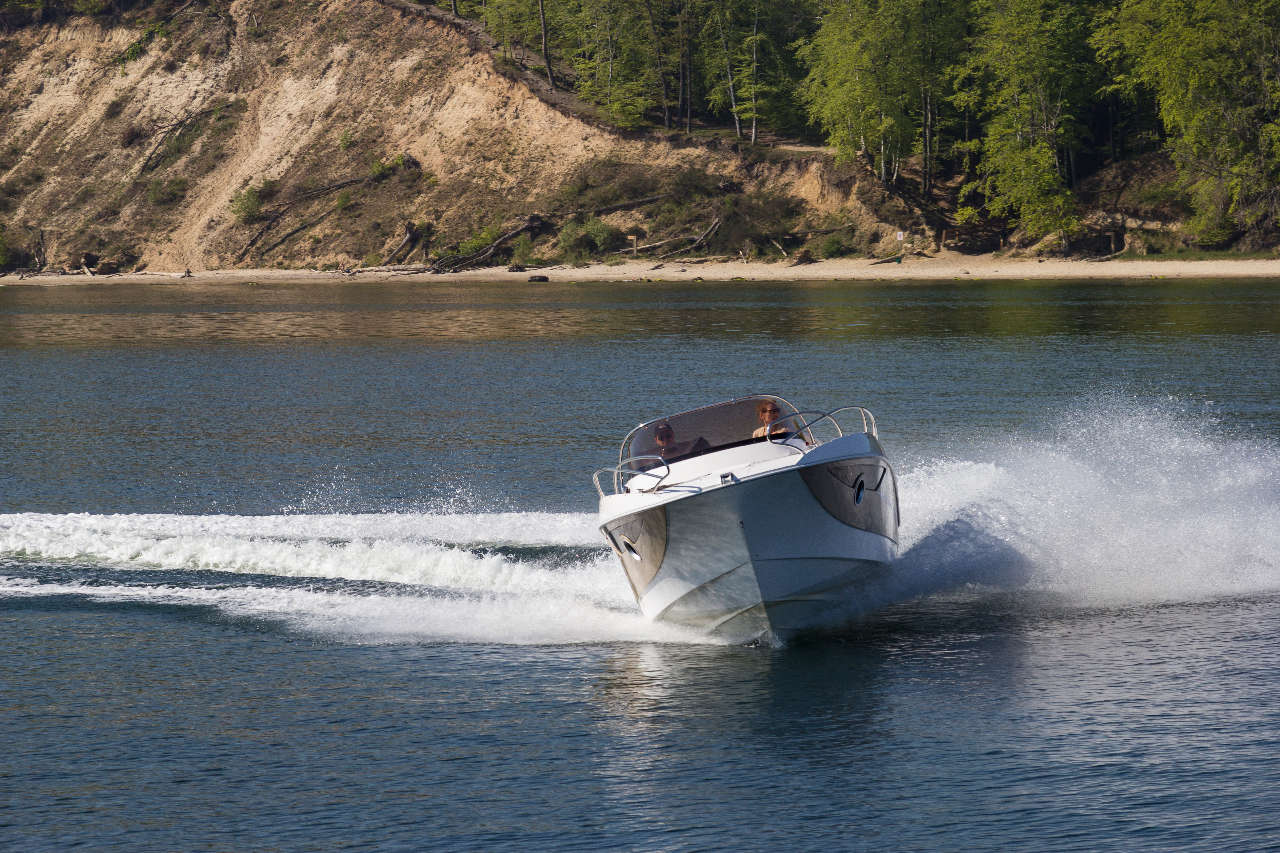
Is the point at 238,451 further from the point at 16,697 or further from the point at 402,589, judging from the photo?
the point at 16,697

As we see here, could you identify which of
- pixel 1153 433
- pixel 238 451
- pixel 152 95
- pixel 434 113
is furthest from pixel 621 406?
pixel 152 95

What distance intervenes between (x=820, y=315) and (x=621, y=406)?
27525mm

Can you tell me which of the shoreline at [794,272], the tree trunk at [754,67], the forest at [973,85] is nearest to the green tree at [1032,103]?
the forest at [973,85]

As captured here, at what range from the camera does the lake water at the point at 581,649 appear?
35.0ft

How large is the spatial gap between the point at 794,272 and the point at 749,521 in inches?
2779

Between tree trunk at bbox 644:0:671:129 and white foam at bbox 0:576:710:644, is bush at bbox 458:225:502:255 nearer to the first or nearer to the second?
tree trunk at bbox 644:0:671:129

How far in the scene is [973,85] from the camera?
277 feet

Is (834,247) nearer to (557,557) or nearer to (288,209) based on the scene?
(288,209)

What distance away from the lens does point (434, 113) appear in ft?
323

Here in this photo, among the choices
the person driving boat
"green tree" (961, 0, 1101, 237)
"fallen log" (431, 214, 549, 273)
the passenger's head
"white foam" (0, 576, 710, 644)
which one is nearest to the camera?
the person driving boat

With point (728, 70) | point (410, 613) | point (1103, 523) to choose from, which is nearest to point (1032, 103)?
point (728, 70)

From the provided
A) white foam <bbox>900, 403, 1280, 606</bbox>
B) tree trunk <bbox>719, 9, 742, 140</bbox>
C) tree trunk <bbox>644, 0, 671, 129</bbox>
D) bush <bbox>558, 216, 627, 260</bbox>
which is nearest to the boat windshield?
white foam <bbox>900, 403, 1280, 606</bbox>

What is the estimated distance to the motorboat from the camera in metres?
14.0

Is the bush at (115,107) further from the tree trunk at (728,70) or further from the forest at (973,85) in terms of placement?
the tree trunk at (728,70)
